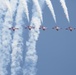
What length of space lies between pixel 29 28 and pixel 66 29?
468 centimetres

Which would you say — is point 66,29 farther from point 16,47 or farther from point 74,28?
point 16,47

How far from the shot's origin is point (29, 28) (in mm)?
Result: 32062

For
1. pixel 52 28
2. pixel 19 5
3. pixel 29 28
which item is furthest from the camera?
pixel 52 28

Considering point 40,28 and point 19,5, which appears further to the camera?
point 40,28

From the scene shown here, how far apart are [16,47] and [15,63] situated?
1.64 meters

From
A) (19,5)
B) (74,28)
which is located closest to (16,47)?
(19,5)

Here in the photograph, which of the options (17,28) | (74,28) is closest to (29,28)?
(17,28)

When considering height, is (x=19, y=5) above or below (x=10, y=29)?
above

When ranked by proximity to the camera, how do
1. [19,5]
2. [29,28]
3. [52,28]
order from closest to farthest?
[19,5] → [29,28] → [52,28]

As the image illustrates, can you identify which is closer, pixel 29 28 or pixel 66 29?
pixel 29 28

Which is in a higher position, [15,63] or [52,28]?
[52,28]


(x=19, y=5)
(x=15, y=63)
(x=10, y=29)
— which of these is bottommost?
(x=15, y=63)

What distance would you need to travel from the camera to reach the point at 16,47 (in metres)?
31.7

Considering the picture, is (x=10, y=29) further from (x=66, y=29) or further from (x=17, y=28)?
(x=66, y=29)
